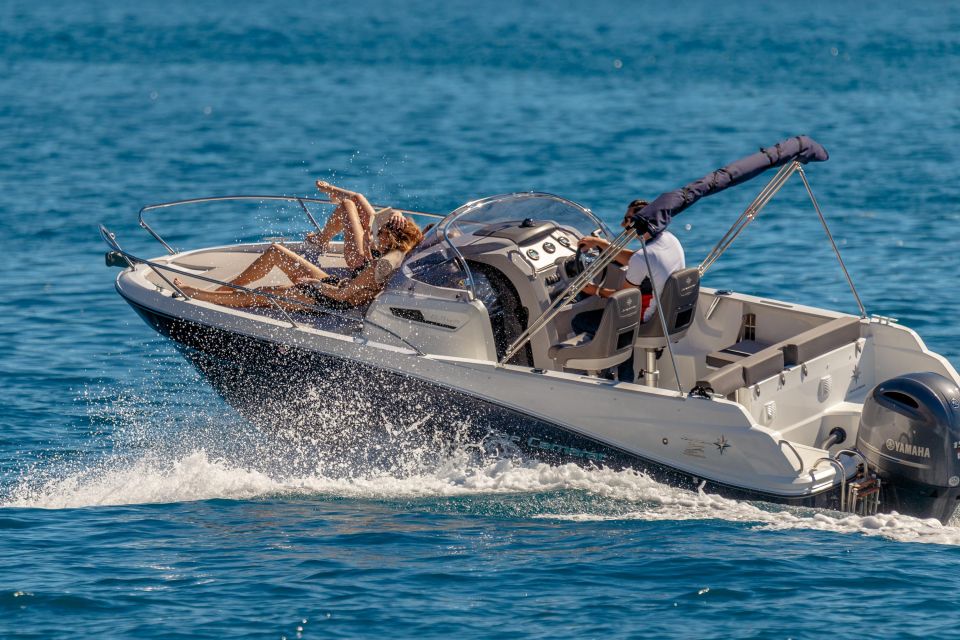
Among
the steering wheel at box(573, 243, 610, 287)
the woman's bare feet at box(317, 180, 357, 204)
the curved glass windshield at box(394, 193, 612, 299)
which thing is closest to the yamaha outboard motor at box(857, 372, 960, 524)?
the steering wheel at box(573, 243, 610, 287)

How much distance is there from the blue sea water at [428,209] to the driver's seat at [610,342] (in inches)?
29.6

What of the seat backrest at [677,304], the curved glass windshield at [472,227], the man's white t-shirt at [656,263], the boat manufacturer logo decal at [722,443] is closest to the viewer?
the boat manufacturer logo decal at [722,443]

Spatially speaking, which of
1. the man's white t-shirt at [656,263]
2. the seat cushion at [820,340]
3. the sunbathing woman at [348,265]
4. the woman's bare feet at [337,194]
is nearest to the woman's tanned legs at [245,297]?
the sunbathing woman at [348,265]

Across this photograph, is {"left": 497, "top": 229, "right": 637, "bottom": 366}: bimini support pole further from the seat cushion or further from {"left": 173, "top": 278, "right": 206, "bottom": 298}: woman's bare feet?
{"left": 173, "top": 278, "right": 206, "bottom": 298}: woman's bare feet

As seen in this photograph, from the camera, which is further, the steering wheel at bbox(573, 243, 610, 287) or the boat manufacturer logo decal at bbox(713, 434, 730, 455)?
the steering wheel at bbox(573, 243, 610, 287)

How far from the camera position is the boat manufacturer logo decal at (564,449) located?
28.9 ft

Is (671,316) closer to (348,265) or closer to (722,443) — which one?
(722,443)

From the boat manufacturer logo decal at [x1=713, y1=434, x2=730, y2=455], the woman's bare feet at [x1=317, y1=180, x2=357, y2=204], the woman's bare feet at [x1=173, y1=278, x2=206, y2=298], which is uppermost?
the woman's bare feet at [x1=317, y1=180, x2=357, y2=204]

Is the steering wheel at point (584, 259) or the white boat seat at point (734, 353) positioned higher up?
the steering wheel at point (584, 259)

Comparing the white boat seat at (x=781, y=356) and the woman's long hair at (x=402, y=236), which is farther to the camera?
the woman's long hair at (x=402, y=236)

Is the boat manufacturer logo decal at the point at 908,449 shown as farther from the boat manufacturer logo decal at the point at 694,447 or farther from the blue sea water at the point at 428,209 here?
the boat manufacturer logo decal at the point at 694,447

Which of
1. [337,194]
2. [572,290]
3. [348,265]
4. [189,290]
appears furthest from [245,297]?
[572,290]

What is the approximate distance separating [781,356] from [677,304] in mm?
779

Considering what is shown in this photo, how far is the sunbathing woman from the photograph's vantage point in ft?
32.5
